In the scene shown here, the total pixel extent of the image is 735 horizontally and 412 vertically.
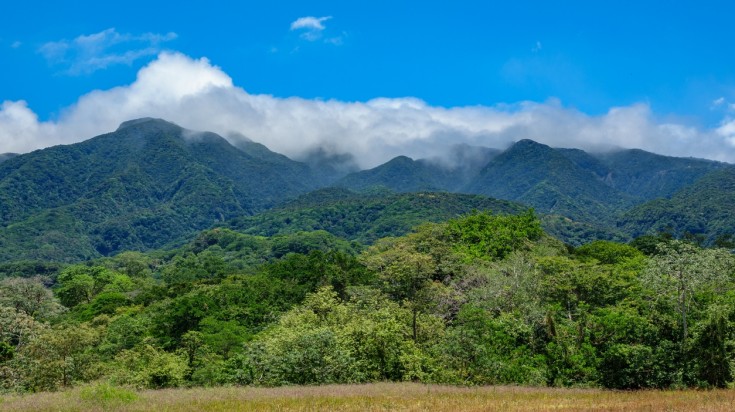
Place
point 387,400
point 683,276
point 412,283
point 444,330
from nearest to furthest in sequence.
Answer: point 387,400, point 683,276, point 444,330, point 412,283

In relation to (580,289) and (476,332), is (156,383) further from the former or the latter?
(580,289)

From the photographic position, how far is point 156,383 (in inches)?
1161

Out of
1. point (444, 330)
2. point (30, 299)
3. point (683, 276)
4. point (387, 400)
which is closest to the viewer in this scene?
point (387, 400)

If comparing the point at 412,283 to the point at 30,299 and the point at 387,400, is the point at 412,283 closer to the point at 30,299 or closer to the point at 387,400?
the point at 387,400

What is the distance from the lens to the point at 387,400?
17953 millimetres

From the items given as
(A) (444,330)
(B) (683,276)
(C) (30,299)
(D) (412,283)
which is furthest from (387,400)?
(C) (30,299)

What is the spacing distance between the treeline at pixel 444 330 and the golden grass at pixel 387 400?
121 inches

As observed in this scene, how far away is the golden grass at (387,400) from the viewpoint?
1667cm

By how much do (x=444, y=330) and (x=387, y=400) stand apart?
15682 mm

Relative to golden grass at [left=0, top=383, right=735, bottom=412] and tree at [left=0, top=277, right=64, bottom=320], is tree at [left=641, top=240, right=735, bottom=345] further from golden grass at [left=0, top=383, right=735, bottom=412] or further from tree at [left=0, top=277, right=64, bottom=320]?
tree at [left=0, top=277, right=64, bottom=320]

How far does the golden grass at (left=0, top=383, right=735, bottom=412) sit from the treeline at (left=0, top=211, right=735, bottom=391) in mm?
3070

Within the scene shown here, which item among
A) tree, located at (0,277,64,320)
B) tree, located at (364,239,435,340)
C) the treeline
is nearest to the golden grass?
the treeline

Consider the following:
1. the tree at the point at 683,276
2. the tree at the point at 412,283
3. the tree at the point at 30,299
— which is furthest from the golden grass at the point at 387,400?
the tree at the point at 30,299

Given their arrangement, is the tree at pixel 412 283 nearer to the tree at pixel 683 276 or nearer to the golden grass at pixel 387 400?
the golden grass at pixel 387 400
